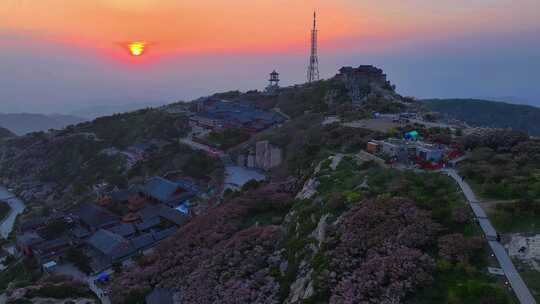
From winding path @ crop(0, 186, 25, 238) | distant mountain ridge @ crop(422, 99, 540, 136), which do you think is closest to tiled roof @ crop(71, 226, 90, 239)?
winding path @ crop(0, 186, 25, 238)

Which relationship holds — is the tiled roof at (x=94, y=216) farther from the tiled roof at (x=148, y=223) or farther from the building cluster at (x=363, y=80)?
the building cluster at (x=363, y=80)

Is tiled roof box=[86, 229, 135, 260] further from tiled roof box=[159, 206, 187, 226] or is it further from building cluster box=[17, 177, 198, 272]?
tiled roof box=[159, 206, 187, 226]

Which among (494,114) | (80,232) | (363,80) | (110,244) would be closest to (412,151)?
(110,244)

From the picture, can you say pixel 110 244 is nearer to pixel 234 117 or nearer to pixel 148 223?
pixel 148 223

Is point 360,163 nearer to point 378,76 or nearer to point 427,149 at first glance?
point 427,149

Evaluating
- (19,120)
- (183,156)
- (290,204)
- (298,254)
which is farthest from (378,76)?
(19,120)
